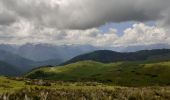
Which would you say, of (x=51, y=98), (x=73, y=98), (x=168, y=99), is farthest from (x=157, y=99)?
(x=51, y=98)

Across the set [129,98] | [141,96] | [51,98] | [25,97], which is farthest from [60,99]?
[141,96]

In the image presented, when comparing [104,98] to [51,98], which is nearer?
[51,98]

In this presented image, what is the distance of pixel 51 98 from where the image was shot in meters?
44.1

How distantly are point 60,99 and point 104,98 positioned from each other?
8.04m

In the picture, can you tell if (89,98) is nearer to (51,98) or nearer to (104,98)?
(104,98)

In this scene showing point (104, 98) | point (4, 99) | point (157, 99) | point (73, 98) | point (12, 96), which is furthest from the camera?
point (157, 99)

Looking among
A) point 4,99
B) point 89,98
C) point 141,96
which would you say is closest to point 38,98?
point 4,99

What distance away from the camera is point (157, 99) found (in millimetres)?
54000

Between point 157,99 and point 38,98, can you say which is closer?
point 38,98

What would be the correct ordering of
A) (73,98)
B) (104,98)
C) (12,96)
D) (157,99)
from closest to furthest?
(12,96), (73,98), (104,98), (157,99)

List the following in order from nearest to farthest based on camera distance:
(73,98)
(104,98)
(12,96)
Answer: (12,96) < (73,98) < (104,98)

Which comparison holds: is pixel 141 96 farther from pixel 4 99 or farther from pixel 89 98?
pixel 4 99

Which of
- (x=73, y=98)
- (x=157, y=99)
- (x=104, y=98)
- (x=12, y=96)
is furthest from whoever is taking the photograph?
(x=157, y=99)

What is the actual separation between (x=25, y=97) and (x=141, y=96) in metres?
22.0
